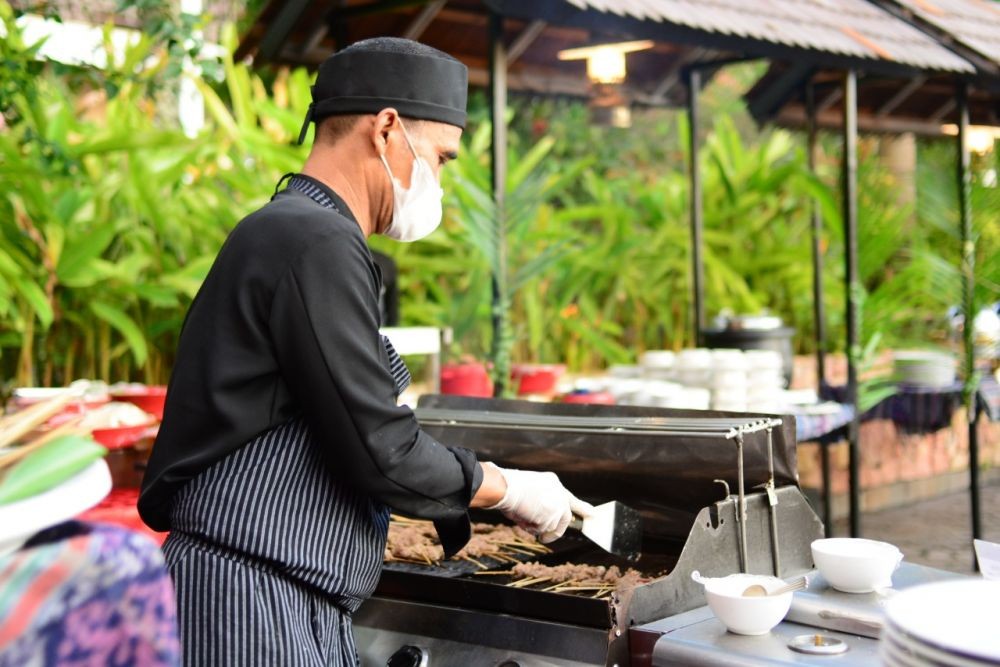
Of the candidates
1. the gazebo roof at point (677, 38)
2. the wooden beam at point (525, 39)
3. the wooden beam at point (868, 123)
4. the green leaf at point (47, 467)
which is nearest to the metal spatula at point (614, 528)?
the green leaf at point (47, 467)

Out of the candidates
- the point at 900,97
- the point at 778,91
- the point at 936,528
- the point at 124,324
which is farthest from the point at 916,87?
the point at 124,324

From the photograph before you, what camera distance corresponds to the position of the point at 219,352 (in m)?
1.85

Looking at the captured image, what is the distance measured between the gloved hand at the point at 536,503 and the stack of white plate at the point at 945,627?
791mm

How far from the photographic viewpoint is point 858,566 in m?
2.18

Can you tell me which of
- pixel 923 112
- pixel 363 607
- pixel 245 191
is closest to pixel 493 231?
pixel 245 191

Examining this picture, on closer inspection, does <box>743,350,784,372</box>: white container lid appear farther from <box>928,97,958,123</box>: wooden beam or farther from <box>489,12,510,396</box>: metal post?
<box>928,97,958,123</box>: wooden beam

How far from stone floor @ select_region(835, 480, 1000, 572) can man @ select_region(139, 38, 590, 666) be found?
187 inches

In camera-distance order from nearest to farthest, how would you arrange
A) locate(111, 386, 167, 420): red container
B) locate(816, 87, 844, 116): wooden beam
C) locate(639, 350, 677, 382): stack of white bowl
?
locate(111, 386, 167, 420): red container → locate(639, 350, 677, 382): stack of white bowl → locate(816, 87, 844, 116): wooden beam

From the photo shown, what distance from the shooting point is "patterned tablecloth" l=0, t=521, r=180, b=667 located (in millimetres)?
969

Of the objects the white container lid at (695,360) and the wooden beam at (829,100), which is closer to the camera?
the white container lid at (695,360)

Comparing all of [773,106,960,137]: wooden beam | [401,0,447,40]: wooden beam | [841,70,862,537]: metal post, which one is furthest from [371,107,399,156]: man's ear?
[773,106,960,137]: wooden beam

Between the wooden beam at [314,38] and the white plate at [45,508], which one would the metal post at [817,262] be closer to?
the wooden beam at [314,38]

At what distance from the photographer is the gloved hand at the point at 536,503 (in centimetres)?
208

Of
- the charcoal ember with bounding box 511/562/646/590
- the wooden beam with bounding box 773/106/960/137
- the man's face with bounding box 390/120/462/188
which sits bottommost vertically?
the charcoal ember with bounding box 511/562/646/590
